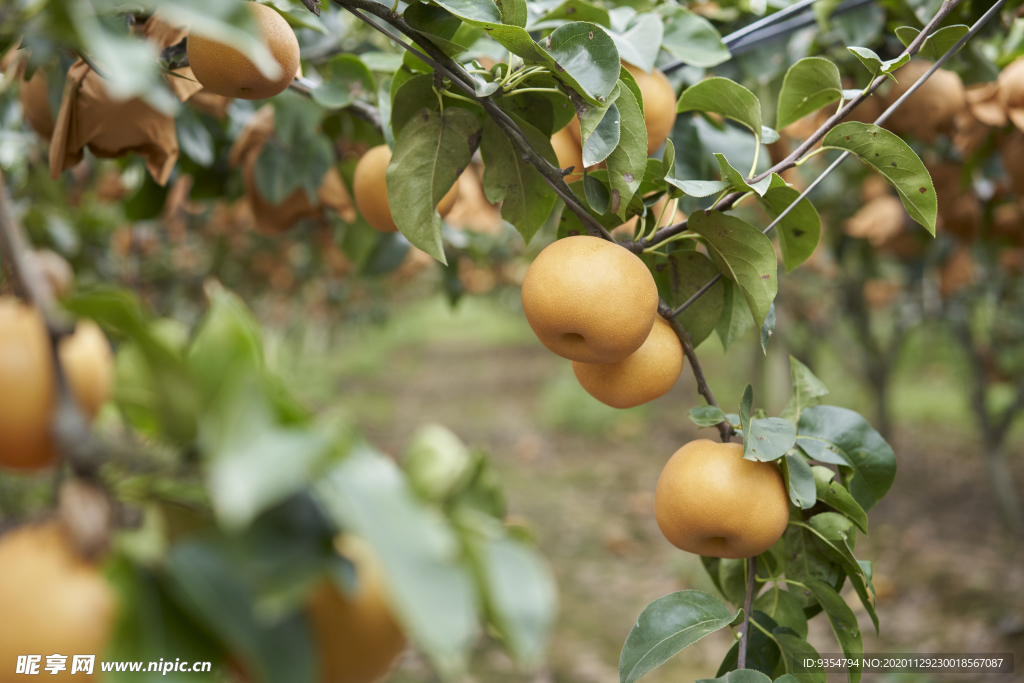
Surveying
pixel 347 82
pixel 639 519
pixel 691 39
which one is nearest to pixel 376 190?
pixel 347 82

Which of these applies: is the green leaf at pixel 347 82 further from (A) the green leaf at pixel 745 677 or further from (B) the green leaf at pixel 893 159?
(A) the green leaf at pixel 745 677

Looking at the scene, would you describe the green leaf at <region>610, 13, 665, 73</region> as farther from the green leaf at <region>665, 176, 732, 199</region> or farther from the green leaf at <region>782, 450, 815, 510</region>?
the green leaf at <region>782, 450, 815, 510</region>

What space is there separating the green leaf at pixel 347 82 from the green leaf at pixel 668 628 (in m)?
0.81

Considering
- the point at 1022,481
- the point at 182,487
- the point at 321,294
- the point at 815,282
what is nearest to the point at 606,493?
the point at 815,282

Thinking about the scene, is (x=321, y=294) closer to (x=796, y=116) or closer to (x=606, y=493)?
(x=606, y=493)

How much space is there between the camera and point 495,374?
9820 mm

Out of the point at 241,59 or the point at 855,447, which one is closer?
the point at 241,59

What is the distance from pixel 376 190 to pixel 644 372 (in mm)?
464

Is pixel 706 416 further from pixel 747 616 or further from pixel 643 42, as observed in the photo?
pixel 643 42

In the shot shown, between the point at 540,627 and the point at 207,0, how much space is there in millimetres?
354

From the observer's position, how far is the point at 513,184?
2.46 ft

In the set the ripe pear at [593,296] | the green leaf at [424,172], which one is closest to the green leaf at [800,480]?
the ripe pear at [593,296]

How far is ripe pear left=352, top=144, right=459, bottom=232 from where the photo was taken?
90 cm

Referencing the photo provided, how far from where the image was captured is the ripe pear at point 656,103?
0.85 m
